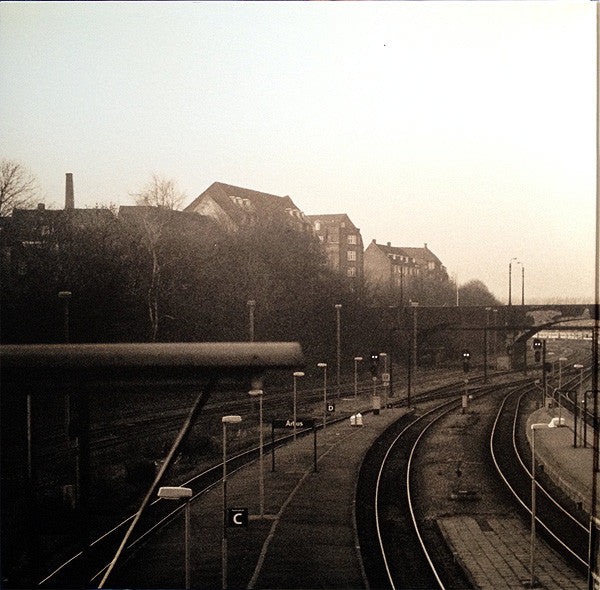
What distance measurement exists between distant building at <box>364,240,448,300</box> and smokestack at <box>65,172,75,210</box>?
330 cm

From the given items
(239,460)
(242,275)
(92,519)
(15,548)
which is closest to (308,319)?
(242,275)

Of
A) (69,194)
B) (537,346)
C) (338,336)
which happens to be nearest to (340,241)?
(338,336)

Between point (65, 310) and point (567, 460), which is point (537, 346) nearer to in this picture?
point (567, 460)

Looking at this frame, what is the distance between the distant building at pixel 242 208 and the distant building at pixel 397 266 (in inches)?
40.0

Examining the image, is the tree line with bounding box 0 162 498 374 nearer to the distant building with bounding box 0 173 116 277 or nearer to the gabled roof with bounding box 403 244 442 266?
the distant building with bounding box 0 173 116 277

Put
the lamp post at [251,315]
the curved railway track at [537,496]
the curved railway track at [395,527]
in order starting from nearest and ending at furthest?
1. the curved railway track at [395,527]
2. the curved railway track at [537,496]
3. the lamp post at [251,315]

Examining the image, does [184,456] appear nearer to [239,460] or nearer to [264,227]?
[239,460]

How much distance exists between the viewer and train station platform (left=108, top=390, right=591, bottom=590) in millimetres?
4734

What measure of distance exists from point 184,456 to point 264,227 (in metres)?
2.84

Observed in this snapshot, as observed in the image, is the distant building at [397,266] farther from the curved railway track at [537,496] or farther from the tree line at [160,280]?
the curved railway track at [537,496]

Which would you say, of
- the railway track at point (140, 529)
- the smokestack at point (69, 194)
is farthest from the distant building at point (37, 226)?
the railway track at point (140, 529)

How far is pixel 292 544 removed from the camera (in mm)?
5348

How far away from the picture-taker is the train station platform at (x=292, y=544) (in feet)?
15.5

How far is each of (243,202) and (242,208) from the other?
0.07 m
